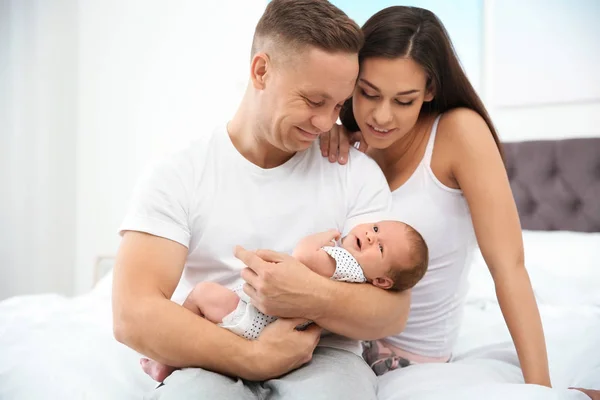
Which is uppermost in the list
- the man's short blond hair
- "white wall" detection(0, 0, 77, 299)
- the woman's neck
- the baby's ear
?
the man's short blond hair

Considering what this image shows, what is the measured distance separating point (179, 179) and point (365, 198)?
0.49 meters

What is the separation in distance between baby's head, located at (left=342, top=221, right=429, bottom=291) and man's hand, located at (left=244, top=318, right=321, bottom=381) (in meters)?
0.22

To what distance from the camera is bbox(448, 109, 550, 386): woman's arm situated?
1571 mm

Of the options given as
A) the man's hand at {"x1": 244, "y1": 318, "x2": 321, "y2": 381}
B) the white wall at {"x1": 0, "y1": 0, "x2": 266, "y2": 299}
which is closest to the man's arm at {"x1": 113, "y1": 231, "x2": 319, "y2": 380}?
the man's hand at {"x1": 244, "y1": 318, "x2": 321, "y2": 381}

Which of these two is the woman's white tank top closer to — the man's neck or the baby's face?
the baby's face

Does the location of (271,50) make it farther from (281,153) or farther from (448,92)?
(448,92)

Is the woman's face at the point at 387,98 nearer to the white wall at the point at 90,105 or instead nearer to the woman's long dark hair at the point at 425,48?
the woman's long dark hair at the point at 425,48

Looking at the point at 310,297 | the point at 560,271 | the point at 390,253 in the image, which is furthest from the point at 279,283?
the point at 560,271

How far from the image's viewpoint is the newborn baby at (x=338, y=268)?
55.8 inches

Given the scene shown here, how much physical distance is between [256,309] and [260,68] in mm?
627

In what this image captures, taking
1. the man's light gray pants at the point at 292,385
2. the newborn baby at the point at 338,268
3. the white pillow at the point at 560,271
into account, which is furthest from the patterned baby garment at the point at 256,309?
the white pillow at the point at 560,271

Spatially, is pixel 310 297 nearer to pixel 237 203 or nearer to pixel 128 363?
pixel 237 203

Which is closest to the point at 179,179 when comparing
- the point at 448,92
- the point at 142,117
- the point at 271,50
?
the point at 271,50

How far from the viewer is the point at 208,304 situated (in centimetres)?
142
